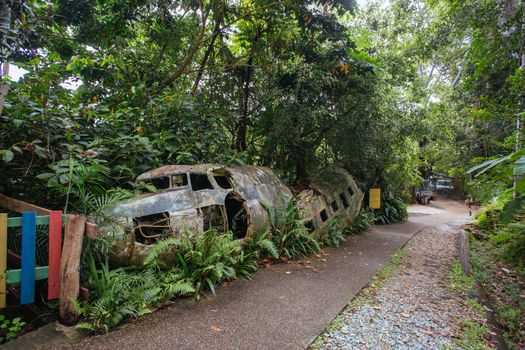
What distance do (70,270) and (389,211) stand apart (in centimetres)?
1114

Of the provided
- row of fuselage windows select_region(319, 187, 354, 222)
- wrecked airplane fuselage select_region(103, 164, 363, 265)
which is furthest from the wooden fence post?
row of fuselage windows select_region(319, 187, 354, 222)

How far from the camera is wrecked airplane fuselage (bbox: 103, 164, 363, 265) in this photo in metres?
3.66

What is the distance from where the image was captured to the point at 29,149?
3.95 metres

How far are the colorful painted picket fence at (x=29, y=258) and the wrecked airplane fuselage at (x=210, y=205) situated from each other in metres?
0.52

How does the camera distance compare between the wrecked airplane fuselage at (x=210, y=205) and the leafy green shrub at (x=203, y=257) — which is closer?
the wrecked airplane fuselage at (x=210, y=205)

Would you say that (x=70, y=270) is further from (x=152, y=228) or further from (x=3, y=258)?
(x=152, y=228)

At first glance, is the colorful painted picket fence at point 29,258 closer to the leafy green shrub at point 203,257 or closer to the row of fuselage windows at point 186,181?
the leafy green shrub at point 203,257

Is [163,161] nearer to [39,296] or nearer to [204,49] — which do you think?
[39,296]

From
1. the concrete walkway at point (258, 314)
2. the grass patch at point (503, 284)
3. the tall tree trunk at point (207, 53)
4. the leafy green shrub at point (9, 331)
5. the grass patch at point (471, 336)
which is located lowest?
the grass patch at point (503, 284)

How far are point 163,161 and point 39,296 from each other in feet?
9.39

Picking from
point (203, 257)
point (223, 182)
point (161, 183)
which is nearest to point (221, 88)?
point (223, 182)

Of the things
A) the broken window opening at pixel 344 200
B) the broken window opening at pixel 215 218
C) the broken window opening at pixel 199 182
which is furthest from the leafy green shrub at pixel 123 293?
the broken window opening at pixel 344 200

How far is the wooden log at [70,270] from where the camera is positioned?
9.70ft

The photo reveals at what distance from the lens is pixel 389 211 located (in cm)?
1163
